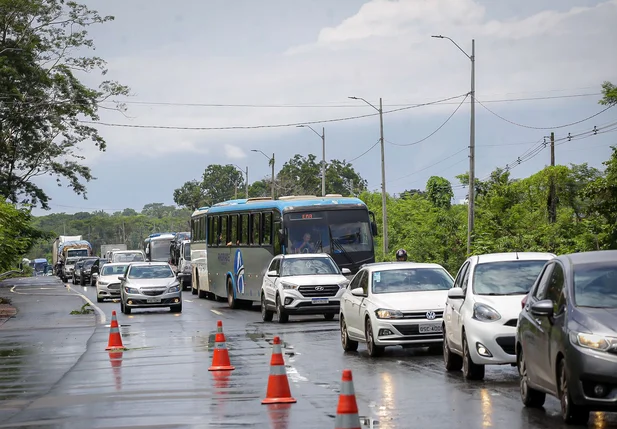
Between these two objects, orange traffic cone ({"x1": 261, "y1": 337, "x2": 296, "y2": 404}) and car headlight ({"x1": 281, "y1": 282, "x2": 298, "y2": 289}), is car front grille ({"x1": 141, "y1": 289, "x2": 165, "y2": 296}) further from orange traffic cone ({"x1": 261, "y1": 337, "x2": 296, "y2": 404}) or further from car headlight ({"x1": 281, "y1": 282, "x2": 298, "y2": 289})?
orange traffic cone ({"x1": 261, "y1": 337, "x2": 296, "y2": 404})

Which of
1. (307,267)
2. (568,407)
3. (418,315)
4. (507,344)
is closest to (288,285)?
(307,267)

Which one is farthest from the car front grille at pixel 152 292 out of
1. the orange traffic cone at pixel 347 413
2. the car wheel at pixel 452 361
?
the orange traffic cone at pixel 347 413

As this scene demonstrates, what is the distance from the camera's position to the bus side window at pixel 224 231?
42688 mm

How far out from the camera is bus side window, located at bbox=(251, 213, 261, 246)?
38.3m

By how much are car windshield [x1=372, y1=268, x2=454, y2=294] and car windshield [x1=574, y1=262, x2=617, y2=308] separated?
913cm

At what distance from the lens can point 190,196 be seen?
153125 mm

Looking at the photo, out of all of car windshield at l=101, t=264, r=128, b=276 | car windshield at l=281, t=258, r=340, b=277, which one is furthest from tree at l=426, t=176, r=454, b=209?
car windshield at l=281, t=258, r=340, b=277

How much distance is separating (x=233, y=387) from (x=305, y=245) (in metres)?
20.2

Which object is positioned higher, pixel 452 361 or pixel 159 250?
pixel 159 250

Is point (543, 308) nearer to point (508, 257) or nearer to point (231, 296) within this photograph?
point (508, 257)

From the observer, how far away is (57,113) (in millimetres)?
69375

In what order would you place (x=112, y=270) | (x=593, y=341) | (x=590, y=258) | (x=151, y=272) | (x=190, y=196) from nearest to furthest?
(x=593, y=341) → (x=590, y=258) → (x=151, y=272) → (x=112, y=270) → (x=190, y=196)

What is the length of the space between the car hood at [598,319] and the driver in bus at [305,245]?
2491 centimetres

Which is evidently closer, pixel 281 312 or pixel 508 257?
pixel 508 257
